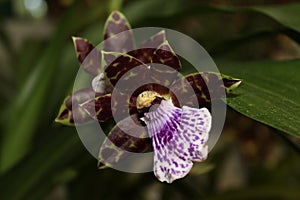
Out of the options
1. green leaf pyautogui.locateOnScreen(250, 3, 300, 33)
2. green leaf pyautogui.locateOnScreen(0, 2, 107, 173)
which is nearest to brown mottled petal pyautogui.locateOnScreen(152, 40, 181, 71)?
Answer: green leaf pyautogui.locateOnScreen(250, 3, 300, 33)

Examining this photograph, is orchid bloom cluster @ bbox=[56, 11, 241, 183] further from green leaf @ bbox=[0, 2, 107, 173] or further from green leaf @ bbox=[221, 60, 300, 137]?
green leaf @ bbox=[0, 2, 107, 173]

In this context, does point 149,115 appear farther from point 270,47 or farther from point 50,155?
point 270,47

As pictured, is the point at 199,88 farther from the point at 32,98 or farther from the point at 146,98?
the point at 32,98

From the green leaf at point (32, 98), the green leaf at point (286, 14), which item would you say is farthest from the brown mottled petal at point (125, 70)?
the green leaf at point (32, 98)

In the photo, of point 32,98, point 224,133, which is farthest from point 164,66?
point 224,133

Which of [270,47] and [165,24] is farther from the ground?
[165,24]

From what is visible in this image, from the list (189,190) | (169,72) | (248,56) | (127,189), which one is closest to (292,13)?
(169,72)

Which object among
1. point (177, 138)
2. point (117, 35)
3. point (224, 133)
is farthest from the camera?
point (224, 133)

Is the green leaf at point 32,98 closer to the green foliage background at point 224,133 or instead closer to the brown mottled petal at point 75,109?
the green foliage background at point 224,133
